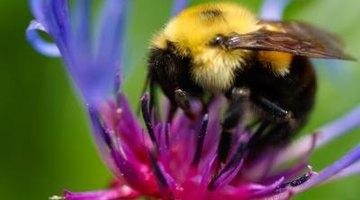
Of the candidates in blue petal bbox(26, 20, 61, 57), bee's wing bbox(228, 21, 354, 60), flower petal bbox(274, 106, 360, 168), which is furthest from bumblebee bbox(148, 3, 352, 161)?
blue petal bbox(26, 20, 61, 57)

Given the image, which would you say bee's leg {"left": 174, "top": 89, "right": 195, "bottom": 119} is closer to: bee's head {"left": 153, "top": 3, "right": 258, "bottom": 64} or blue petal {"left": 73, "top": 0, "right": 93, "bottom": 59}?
bee's head {"left": 153, "top": 3, "right": 258, "bottom": 64}

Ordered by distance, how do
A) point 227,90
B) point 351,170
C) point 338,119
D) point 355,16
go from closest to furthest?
point 227,90 < point 351,170 < point 338,119 < point 355,16

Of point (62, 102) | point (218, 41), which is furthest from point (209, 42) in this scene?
point (62, 102)

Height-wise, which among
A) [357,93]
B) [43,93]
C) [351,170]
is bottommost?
[351,170]

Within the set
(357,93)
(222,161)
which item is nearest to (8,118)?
(222,161)

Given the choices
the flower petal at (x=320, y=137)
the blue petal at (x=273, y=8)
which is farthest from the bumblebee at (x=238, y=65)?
the blue petal at (x=273, y=8)

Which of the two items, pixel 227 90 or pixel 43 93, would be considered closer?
pixel 227 90

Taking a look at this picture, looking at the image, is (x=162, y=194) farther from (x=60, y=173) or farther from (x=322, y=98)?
(x=322, y=98)

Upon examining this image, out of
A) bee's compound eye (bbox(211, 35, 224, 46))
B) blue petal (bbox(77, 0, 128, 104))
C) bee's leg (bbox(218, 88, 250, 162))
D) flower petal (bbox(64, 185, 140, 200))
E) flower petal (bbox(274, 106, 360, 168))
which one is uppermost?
blue petal (bbox(77, 0, 128, 104))

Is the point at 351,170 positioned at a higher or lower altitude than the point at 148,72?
lower
